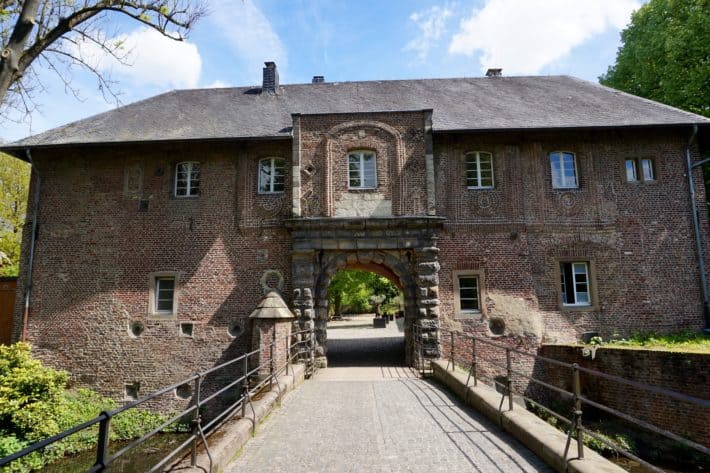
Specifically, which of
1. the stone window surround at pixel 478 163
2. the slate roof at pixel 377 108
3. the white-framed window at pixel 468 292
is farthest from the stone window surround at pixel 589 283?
the slate roof at pixel 377 108

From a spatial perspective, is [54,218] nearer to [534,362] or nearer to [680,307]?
[534,362]

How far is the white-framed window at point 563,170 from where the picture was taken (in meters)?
12.9

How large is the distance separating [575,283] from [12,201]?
26886 millimetres

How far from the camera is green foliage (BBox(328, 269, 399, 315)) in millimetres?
29703

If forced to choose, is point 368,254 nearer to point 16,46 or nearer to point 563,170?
point 563,170

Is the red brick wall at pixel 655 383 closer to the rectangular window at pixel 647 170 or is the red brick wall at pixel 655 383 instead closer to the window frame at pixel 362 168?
the rectangular window at pixel 647 170

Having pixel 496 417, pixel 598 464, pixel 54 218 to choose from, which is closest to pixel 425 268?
pixel 496 417

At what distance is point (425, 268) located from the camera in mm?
11984

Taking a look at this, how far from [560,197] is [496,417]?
874 centimetres

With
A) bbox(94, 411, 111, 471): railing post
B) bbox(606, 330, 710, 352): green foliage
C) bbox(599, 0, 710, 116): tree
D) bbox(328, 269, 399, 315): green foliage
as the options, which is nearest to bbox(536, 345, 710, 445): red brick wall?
bbox(606, 330, 710, 352): green foliage

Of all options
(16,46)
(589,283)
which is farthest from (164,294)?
(589,283)

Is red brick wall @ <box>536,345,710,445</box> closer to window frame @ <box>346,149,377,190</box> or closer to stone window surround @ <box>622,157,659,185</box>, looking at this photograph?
stone window surround @ <box>622,157,659,185</box>

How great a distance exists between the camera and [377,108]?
14602 millimetres

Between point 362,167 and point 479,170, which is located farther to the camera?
point 479,170
